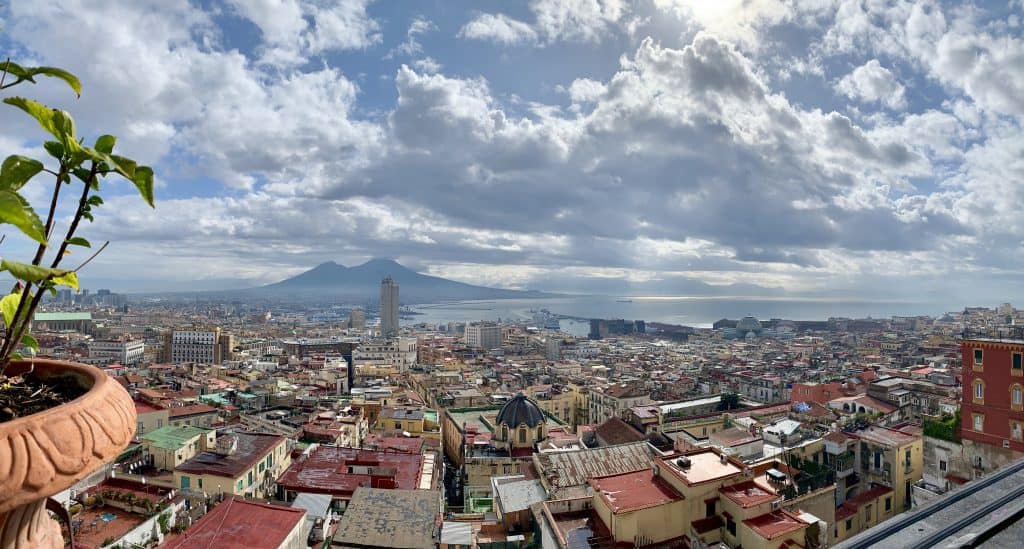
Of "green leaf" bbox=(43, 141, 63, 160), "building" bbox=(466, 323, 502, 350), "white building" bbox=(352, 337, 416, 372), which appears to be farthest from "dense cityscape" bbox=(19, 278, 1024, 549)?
"building" bbox=(466, 323, 502, 350)

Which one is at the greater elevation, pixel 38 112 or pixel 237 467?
pixel 38 112

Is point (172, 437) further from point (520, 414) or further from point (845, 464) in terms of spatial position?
point (845, 464)

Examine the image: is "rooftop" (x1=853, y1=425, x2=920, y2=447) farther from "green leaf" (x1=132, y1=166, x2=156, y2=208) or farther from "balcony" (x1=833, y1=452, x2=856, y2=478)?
"green leaf" (x1=132, y1=166, x2=156, y2=208)

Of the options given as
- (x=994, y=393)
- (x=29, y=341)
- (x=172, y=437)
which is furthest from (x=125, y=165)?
(x=994, y=393)

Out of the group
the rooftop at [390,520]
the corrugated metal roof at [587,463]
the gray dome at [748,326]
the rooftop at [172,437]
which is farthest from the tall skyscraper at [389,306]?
the rooftop at [390,520]

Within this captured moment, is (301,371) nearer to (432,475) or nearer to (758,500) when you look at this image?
(432,475)

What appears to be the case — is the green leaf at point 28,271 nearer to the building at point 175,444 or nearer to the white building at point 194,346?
the building at point 175,444
